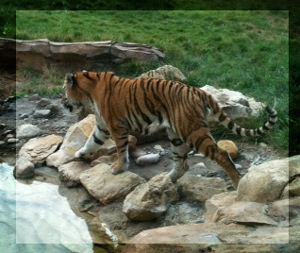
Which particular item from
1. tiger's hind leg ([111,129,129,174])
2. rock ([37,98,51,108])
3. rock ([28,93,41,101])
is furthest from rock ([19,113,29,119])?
tiger's hind leg ([111,129,129,174])

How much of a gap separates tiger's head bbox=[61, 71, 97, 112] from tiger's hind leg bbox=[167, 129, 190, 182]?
101 centimetres

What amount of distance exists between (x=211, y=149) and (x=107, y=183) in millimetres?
1146

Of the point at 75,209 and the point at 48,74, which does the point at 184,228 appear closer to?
the point at 75,209

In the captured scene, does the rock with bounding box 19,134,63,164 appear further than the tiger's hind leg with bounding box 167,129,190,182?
Yes

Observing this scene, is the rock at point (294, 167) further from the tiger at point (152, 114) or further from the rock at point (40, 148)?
the rock at point (40, 148)

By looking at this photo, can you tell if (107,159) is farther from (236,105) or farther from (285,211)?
(285,211)

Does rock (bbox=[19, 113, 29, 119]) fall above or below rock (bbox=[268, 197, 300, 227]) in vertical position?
below

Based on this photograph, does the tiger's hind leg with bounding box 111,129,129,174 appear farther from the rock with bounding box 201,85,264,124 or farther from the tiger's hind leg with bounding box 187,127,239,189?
the rock with bounding box 201,85,264,124

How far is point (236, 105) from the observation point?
654 cm

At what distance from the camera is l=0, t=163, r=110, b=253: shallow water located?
15.3ft

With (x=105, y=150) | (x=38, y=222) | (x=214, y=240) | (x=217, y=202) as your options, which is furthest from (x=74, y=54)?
(x=214, y=240)

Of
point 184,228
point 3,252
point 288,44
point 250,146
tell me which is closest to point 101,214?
point 3,252

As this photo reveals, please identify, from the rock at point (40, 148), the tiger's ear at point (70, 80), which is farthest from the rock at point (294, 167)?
the rock at point (40, 148)

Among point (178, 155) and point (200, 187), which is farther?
point (178, 155)
